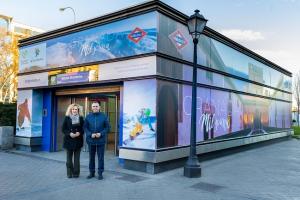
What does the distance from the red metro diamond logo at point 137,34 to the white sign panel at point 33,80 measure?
474cm

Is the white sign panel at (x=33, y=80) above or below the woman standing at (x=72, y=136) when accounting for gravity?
above

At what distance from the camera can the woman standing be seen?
7.79 m

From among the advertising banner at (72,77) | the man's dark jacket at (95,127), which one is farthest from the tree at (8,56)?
the man's dark jacket at (95,127)

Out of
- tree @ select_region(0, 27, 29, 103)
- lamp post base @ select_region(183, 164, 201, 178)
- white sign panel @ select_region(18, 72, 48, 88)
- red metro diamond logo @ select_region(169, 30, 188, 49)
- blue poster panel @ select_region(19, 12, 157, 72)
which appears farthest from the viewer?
tree @ select_region(0, 27, 29, 103)

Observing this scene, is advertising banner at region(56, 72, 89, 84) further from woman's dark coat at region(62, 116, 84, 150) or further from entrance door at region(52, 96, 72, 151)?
woman's dark coat at region(62, 116, 84, 150)

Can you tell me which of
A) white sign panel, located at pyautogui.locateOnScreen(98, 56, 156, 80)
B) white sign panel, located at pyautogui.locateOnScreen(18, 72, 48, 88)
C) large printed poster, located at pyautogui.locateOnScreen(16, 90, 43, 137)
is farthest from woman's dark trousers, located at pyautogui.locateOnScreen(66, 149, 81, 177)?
large printed poster, located at pyautogui.locateOnScreen(16, 90, 43, 137)

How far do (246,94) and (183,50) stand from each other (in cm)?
631

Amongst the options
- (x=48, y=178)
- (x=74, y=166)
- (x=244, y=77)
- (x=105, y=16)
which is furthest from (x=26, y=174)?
(x=244, y=77)

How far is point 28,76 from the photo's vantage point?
13156 mm

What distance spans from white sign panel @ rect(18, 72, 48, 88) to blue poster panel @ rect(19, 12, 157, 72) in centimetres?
30

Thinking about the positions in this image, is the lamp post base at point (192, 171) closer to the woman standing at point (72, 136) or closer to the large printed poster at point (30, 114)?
the woman standing at point (72, 136)

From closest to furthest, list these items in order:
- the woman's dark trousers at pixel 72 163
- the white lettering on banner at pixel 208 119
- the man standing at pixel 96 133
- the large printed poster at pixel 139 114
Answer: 1. the man standing at pixel 96 133
2. the woman's dark trousers at pixel 72 163
3. the large printed poster at pixel 139 114
4. the white lettering on banner at pixel 208 119

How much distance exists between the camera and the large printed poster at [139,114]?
8758 millimetres

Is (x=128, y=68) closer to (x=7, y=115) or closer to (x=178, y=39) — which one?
(x=178, y=39)
